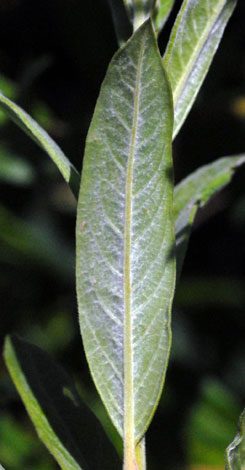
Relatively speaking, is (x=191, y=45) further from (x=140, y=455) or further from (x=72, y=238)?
(x=72, y=238)

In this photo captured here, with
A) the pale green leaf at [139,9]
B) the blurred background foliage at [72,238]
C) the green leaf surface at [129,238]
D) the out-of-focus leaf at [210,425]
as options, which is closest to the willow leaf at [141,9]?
the pale green leaf at [139,9]

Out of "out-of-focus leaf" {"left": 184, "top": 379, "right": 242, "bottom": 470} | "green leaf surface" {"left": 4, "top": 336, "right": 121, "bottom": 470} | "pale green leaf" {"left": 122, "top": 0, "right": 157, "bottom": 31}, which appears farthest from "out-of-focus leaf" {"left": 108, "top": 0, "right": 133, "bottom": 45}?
"out-of-focus leaf" {"left": 184, "top": 379, "right": 242, "bottom": 470}

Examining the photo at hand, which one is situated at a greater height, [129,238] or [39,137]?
[39,137]

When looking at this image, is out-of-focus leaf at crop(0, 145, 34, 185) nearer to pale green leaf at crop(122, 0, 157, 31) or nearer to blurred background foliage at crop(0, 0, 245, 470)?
blurred background foliage at crop(0, 0, 245, 470)

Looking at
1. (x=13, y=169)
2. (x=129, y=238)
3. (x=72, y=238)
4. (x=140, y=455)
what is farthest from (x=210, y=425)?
(x=129, y=238)

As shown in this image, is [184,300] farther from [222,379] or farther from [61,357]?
[61,357]

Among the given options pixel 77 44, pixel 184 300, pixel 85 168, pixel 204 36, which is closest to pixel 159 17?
pixel 204 36
